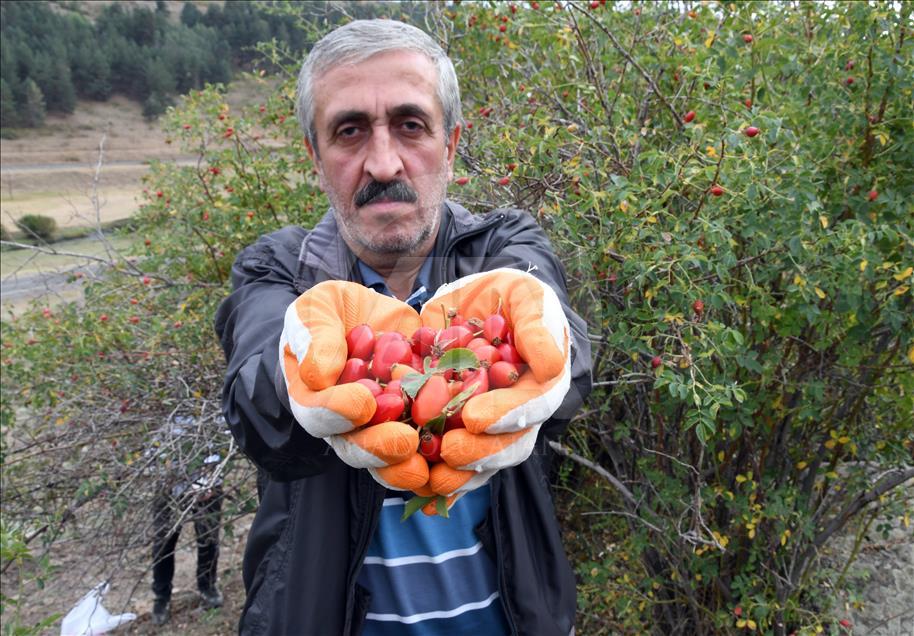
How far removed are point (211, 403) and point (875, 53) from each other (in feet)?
9.74

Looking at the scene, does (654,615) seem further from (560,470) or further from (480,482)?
(480,482)

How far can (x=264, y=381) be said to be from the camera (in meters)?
1.37

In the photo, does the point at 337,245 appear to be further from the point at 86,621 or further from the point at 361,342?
the point at 86,621

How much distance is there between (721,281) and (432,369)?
1200 millimetres

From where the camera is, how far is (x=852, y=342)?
7.48ft

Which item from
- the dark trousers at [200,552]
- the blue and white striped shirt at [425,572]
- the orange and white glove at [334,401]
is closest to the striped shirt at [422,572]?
the blue and white striped shirt at [425,572]

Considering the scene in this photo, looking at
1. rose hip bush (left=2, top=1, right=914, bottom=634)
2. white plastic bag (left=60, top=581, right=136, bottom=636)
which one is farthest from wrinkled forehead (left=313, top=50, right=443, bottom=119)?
white plastic bag (left=60, top=581, right=136, bottom=636)

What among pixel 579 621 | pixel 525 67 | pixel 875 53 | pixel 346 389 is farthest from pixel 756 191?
pixel 579 621

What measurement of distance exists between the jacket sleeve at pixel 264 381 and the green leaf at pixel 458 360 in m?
0.32

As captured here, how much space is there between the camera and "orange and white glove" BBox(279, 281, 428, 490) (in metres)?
1.15

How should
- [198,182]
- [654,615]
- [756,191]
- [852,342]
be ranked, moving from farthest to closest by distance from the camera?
[198,182]
[654,615]
[852,342]
[756,191]

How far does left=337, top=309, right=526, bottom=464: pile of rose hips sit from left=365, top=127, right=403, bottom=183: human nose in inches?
17.4

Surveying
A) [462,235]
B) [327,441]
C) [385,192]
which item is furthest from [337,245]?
[327,441]

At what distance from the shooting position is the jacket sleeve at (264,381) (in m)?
1.35
